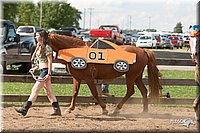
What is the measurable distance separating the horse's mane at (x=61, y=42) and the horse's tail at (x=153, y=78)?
5.06 ft

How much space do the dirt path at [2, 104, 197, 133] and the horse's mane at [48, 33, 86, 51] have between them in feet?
4.76

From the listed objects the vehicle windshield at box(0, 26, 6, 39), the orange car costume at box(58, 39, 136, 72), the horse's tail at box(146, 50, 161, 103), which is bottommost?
the horse's tail at box(146, 50, 161, 103)

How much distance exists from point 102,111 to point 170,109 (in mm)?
1816

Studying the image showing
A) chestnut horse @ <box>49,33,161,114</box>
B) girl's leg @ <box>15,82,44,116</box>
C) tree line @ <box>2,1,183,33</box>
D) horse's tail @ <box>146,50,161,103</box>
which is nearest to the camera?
girl's leg @ <box>15,82,44,116</box>

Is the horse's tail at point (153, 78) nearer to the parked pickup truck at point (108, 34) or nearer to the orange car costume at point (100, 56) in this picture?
the orange car costume at point (100, 56)

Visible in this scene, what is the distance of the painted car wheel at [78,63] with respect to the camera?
827 cm

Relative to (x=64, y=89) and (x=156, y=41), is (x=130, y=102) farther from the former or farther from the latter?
(x=156, y=41)

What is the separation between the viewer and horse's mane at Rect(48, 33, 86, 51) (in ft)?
27.4

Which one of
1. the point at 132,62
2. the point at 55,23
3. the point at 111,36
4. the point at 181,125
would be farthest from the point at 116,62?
the point at 55,23

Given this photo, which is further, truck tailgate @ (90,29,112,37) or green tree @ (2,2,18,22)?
green tree @ (2,2,18,22)

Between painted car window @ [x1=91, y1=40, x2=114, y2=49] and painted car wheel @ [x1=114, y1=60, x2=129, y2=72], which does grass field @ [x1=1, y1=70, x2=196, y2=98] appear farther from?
painted car window @ [x1=91, y1=40, x2=114, y2=49]

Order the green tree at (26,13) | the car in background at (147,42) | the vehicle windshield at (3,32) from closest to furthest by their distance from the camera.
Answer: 1. the vehicle windshield at (3,32)
2. the car in background at (147,42)
3. the green tree at (26,13)

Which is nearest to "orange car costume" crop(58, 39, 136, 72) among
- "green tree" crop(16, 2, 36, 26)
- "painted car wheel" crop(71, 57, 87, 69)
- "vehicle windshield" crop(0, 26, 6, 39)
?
"painted car wheel" crop(71, 57, 87, 69)

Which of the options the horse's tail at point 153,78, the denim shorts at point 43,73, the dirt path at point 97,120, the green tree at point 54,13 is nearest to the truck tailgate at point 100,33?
the dirt path at point 97,120
